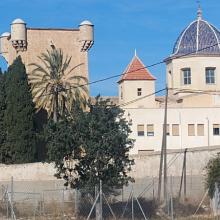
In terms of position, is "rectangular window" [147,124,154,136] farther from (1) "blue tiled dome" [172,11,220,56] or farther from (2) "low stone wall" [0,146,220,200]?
(2) "low stone wall" [0,146,220,200]

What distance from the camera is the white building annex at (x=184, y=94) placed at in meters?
80.9

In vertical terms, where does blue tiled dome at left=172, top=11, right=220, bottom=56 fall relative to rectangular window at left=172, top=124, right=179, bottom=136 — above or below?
above

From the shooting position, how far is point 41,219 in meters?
39.4

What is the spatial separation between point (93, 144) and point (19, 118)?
101 feet

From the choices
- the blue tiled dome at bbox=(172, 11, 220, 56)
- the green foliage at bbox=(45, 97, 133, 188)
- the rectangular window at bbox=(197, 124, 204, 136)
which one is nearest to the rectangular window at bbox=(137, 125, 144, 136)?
the rectangular window at bbox=(197, 124, 204, 136)

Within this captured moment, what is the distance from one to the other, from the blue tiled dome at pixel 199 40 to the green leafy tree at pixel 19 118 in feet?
85.9

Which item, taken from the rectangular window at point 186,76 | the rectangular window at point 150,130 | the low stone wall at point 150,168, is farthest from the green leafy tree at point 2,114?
the rectangular window at point 186,76

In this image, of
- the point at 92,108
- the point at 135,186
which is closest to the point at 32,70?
the point at 135,186

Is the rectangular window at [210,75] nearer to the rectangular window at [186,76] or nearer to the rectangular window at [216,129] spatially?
the rectangular window at [186,76]

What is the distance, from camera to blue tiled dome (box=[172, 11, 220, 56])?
3584 inches

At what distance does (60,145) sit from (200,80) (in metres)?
52.8

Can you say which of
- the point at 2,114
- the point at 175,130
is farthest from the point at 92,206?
the point at 175,130

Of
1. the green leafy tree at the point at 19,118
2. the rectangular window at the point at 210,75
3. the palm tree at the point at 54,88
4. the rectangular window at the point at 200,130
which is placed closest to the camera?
the green leafy tree at the point at 19,118

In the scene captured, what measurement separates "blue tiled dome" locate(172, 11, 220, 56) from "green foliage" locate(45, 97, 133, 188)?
51736 millimetres
